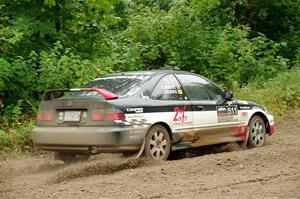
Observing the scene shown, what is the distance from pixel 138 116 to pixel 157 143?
0.58 m

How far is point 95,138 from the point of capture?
324 inches

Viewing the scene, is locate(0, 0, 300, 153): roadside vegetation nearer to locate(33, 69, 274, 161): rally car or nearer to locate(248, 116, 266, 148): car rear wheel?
locate(33, 69, 274, 161): rally car

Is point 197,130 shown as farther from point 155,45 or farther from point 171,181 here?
point 155,45

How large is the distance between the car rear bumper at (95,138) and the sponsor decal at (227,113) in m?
1.94

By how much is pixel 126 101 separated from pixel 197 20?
35.2 ft

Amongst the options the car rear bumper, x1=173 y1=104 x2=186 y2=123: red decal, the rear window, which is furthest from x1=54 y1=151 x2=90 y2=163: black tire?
x1=173 y1=104 x2=186 y2=123: red decal

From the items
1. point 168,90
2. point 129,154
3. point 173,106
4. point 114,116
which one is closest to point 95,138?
point 114,116

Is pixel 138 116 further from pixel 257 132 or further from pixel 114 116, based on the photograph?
pixel 257 132

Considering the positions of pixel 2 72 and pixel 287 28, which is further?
pixel 287 28

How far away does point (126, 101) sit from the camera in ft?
27.8

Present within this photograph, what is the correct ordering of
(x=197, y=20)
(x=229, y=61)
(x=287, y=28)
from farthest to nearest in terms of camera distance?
(x=287, y=28) → (x=197, y=20) → (x=229, y=61)

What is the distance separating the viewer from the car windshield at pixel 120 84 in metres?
8.77

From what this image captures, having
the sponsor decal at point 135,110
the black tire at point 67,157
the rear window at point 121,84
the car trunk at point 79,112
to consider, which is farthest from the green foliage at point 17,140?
the sponsor decal at point 135,110

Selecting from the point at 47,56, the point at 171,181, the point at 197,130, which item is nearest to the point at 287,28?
the point at 47,56
